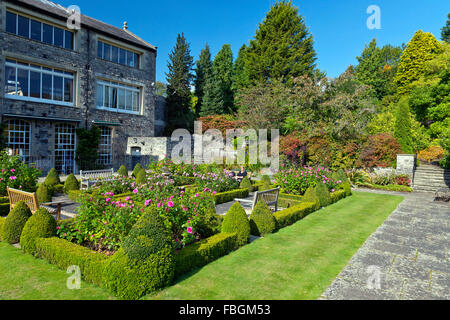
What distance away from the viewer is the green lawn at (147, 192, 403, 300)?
12.4 ft

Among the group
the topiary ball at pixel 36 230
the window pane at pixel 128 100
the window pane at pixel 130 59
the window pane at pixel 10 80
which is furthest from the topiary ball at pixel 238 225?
the window pane at pixel 130 59

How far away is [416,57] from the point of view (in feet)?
99.0

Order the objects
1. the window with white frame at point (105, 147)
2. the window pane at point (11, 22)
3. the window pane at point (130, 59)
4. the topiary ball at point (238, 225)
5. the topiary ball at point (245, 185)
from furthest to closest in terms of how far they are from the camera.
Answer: the window pane at point (130, 59)
the window with white frame at point (105, 147)
the window pane at point (11, 22)
the topiary ball at point (245, 185)
the topiary ball at point (238, 225)

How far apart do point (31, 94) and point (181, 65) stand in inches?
799

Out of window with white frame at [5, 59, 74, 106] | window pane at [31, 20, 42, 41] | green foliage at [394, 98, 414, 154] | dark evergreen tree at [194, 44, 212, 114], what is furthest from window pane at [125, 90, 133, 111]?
green foliage at [394, 98, 414, 154]

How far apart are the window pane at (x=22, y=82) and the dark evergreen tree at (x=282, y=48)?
836 inches

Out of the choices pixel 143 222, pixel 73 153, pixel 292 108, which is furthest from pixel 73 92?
pixel 143 222

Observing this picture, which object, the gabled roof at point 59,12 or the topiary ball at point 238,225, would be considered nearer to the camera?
the topiary ball at point 238,225

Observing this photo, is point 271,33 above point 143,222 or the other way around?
above

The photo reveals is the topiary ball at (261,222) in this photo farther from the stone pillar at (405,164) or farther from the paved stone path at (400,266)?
the stone pillar at (405,164)

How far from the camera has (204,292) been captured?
3.73 metres

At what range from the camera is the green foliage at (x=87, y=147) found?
59.8 feet
